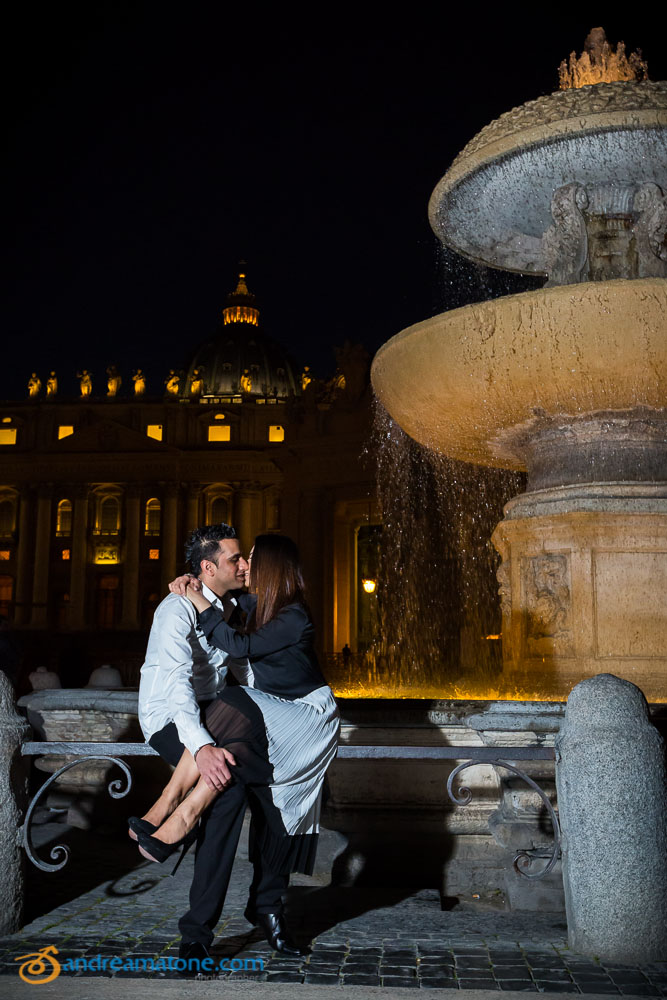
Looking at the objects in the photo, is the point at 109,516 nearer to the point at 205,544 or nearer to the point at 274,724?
the point at 205,544

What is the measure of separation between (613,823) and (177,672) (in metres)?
1.80

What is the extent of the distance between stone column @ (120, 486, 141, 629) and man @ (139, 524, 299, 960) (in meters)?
71.5

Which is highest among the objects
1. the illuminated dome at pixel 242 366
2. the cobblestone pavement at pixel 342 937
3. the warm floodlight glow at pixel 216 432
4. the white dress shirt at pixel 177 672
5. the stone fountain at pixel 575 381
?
the illuminated dome at pixel 242 366

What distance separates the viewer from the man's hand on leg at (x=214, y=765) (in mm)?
3859

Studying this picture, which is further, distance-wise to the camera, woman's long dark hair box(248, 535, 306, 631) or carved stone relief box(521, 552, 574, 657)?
carved stone relief box(521, 552, 574, 657)

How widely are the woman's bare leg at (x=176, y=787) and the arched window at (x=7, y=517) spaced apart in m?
76.9

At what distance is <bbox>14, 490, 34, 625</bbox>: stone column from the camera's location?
74688 millimetres

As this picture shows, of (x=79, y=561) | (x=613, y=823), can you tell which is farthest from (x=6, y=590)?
(x=613, y=823)

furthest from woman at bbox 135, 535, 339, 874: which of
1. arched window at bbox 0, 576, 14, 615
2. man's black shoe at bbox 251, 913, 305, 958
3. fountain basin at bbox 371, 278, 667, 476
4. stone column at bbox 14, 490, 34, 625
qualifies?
arched window at bbox 0, 576, 14, 615

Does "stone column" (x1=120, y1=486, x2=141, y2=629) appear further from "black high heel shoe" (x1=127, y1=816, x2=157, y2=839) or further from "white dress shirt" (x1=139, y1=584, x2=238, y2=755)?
"black high heel shoe" (x1=127, y1=816, x2=157, y2=839)

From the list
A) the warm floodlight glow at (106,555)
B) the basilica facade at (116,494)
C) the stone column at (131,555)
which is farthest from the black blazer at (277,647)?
the warm floodlight glow at (106,555)

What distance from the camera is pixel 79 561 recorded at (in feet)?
247

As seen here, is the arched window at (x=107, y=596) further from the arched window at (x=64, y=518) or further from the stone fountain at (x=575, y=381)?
the stone fountain at (x=575, y=381)

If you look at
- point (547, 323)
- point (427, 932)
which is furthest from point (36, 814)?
point (547, 323)
